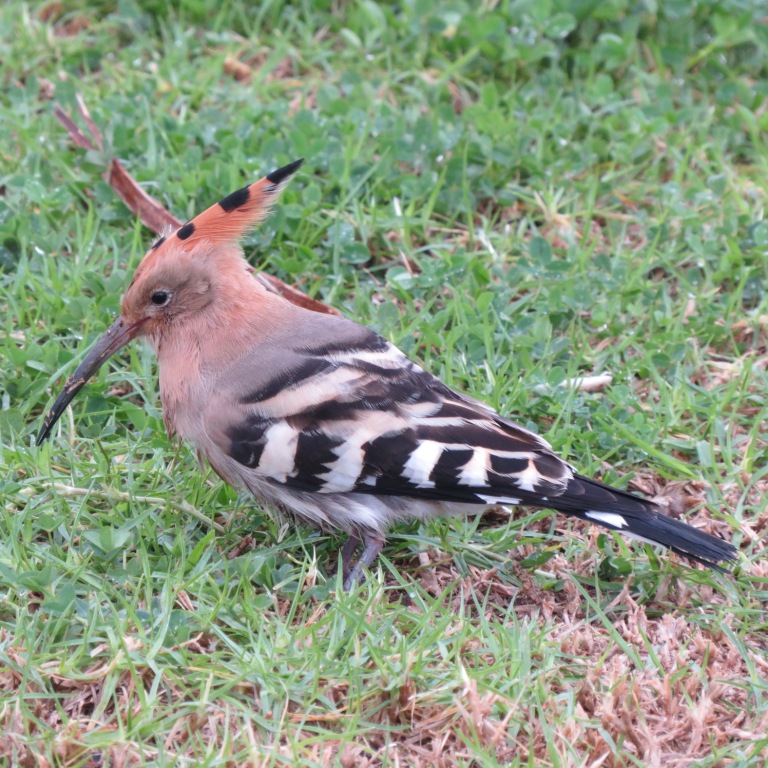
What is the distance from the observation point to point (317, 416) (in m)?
2.54

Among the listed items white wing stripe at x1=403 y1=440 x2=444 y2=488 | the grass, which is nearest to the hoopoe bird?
white wing stripe at x1=403 y1=440 x2=444 y2=488

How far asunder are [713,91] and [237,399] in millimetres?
2562

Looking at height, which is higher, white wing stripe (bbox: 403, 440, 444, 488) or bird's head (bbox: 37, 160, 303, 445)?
bird's head (bbox: 37, 160, 303, 445)

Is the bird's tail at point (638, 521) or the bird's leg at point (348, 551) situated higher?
the bird's tail at point (638, 521)

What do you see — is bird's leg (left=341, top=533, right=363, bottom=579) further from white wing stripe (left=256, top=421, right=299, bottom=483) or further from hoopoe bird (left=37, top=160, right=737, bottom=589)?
white wing stripe (left=256, top=421, right=299, bottom=483)

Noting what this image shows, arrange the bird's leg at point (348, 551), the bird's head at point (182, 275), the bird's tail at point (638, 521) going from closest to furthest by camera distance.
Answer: the bird's tail at point (638, 521) < the bird's leg at point (348, 551) < the bird's head at point (182, 275)

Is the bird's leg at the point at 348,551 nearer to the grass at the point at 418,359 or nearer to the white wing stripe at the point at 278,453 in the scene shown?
the grass at the point at 418,359

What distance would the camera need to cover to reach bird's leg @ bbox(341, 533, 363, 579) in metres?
2.60

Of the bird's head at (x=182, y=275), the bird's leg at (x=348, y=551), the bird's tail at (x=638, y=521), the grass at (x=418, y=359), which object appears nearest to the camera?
the grass at (x=418, y=359)

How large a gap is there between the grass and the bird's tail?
0.50 feet

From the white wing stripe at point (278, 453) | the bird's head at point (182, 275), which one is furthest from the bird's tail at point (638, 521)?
the bird's head at point (182, 275)

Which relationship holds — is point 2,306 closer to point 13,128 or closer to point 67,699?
point 13,128

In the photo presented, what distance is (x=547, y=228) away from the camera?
3.64 meters

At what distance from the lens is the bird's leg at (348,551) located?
2602mm
